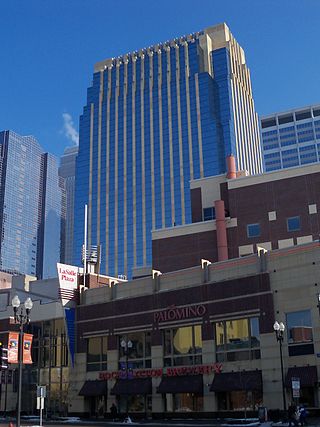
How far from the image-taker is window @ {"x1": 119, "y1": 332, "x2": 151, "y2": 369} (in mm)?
57875

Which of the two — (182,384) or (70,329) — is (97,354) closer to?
(70,329)

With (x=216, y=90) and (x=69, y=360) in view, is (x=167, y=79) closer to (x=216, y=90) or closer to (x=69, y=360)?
(x=216, y=90)

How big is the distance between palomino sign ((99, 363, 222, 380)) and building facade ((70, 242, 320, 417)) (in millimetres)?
92

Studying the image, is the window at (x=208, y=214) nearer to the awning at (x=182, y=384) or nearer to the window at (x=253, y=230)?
the window at (x=253, y=230)

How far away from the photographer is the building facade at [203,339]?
4881cm

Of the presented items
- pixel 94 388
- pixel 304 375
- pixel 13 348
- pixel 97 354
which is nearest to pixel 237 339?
pixel 304 375

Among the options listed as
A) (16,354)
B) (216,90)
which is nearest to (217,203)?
(16,354)

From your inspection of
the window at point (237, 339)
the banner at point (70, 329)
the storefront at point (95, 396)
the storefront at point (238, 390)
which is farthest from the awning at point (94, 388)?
the window at point (237, 339)

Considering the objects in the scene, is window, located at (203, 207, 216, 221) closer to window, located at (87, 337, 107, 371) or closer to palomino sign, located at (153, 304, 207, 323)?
window, located at (87, 337, 107, 371)

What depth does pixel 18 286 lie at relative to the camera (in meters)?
84.7

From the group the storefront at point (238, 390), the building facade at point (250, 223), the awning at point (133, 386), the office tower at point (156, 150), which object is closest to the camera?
the storefront at point (238, 390)

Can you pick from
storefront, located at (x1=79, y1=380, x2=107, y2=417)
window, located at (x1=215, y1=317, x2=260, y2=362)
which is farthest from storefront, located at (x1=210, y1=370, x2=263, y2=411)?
storefront, located at (x1=79, y1=380, x2=107, y2=417)

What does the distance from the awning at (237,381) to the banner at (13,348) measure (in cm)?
2057

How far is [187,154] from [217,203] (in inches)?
4205
